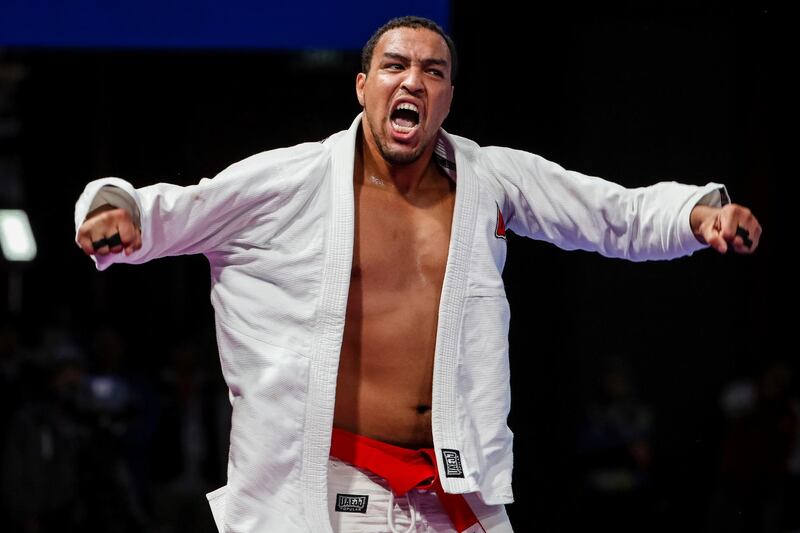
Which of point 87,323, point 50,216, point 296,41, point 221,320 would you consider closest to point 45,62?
point 50,216

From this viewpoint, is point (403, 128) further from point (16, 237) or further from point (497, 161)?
point (16, 237)

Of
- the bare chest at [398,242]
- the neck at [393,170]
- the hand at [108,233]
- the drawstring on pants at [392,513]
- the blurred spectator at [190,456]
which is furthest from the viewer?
the blurred spectator at [190,456]

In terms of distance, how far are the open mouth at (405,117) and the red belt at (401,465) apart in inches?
24.6

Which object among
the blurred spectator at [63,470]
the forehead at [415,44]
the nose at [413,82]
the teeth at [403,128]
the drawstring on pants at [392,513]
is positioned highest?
the forehead at [415,44]

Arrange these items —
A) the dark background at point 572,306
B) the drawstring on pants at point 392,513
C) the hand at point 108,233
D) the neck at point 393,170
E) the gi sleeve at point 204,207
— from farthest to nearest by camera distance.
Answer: the dark background at point 572,306
the neck at point 393,170
the drawstring on pants at point 392,513
the gi sleeve at point 204,207
the hand at point 108,233

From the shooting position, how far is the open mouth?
217 centimetres

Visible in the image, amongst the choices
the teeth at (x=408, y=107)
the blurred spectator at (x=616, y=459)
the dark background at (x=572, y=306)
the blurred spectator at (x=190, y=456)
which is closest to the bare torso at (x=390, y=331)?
the teeth at (x=408, y=107)

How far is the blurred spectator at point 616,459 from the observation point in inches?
169

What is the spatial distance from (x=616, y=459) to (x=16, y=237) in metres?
3.80

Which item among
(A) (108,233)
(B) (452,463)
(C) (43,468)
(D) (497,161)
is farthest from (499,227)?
(C) (43,468)

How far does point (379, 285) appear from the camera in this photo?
2094 mm

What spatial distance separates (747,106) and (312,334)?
3.69 meters

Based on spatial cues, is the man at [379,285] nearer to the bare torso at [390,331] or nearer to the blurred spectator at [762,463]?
the bare torso at [390,331]

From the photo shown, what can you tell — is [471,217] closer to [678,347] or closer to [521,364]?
[521,364]
